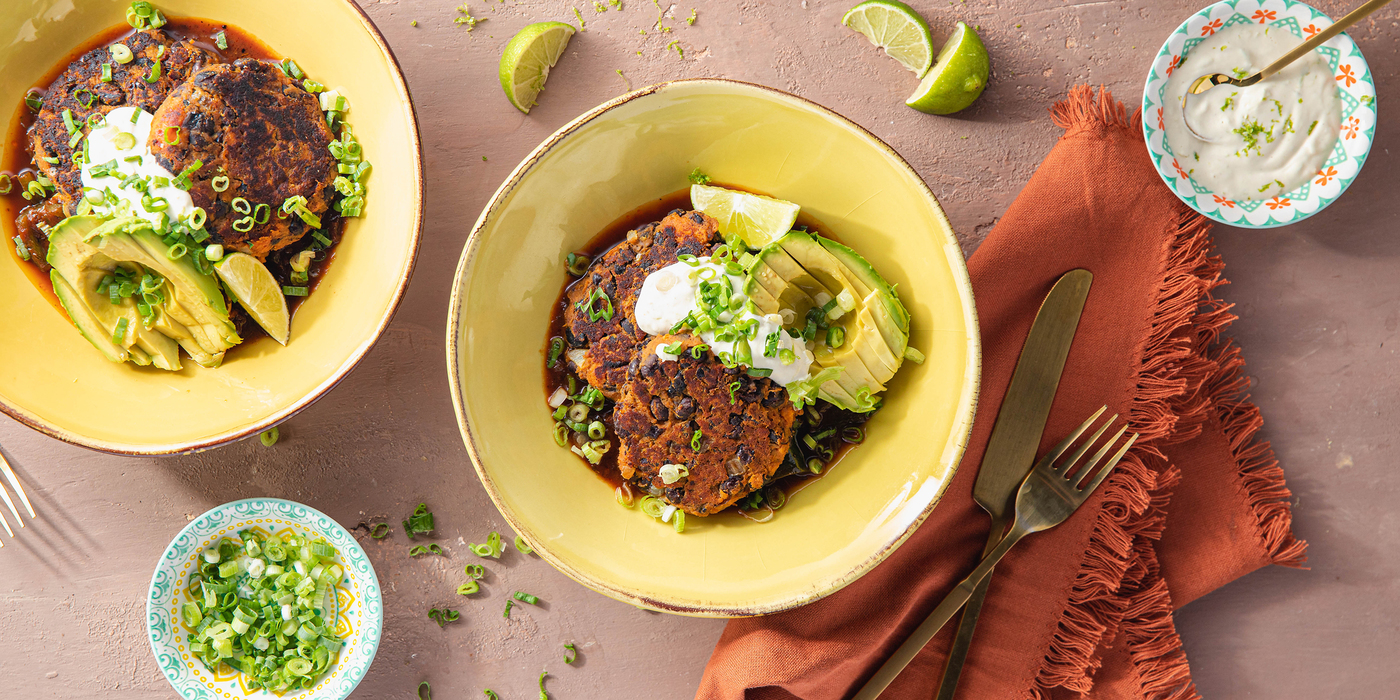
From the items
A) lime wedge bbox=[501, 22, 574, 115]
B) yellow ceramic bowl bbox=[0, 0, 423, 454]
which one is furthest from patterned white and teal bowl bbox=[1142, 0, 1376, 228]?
yellow ceramic bowl bbox=[0, 0, 423, 454]

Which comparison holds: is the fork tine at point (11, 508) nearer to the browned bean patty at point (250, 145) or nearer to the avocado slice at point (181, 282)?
the avocado slice at point (181, 282)

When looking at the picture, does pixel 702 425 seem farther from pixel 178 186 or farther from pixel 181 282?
pixel 178 186

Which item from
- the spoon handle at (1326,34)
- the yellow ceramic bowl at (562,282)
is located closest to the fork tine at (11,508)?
the yellow ceramic bowl at (562,282)

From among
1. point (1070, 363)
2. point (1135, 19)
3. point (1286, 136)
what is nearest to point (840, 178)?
point (1070, 363)

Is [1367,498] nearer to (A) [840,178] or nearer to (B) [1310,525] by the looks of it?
(B) [1310,525]

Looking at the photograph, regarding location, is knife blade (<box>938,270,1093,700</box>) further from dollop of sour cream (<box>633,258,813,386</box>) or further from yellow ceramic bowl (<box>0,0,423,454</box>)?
yellow ceramic bowl (<box>0,0,423,454</box>)

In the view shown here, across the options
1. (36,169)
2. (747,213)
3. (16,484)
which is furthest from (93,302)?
(747,213)
